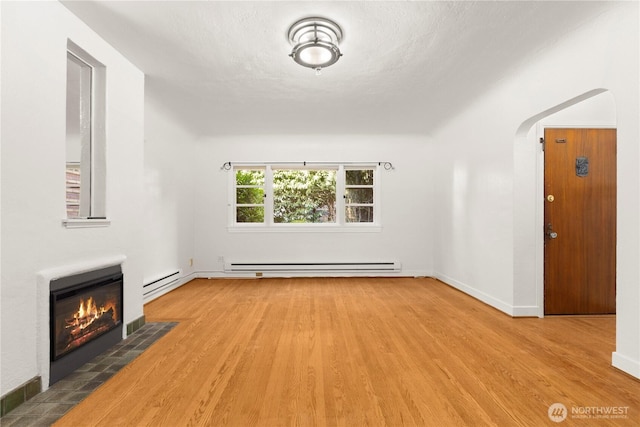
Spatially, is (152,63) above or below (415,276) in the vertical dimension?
above

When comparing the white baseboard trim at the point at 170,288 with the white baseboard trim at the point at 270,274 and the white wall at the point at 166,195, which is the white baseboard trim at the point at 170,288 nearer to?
the white wall at the point at 166,195

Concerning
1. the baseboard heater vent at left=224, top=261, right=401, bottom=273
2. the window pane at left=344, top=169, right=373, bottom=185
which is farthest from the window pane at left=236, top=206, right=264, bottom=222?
the window pane at left=344, top=169, right=373, bottom=185

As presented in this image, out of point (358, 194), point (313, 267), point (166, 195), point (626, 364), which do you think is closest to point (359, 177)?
point (358, 194)

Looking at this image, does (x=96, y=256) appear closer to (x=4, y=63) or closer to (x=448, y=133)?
(x=4, y=63)

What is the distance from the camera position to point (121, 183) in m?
2.79

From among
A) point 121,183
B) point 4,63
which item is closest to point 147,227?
point 121,183

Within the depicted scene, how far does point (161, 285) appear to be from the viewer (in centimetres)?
432

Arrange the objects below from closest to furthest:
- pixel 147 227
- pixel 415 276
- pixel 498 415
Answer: pixel 498 415, pixel 147 227, pixel 415 276

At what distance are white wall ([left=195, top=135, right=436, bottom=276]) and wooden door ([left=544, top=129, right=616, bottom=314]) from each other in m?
2.39

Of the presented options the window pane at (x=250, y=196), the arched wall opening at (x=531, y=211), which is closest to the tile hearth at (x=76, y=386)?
the window pane at (x=250, y=196)

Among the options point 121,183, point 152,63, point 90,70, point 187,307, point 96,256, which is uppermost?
point 152,63

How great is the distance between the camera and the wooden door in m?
3.42

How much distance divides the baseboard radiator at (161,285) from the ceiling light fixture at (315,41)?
3142mm

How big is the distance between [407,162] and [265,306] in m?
3.64
